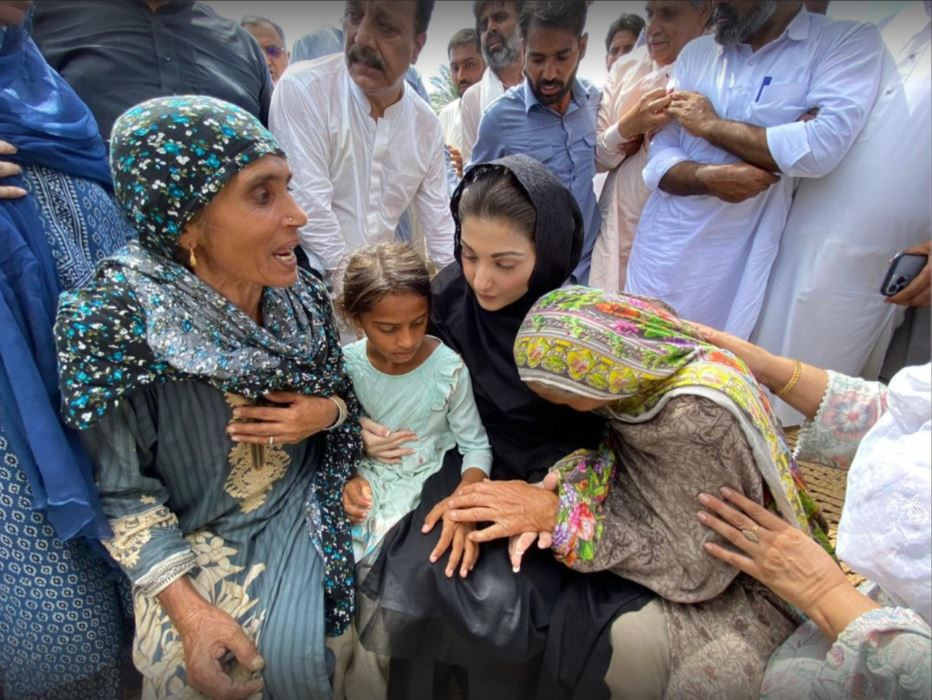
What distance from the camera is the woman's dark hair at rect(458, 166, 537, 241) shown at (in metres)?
1.37

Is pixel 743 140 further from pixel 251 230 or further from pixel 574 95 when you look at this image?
pixel 251 230

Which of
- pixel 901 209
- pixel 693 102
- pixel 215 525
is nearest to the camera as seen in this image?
pixel 215 525

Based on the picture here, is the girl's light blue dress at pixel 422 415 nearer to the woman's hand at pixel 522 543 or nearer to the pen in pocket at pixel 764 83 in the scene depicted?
the woman's hand at pixel 522 543

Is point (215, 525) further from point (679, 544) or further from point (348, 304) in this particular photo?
point (679, 544)

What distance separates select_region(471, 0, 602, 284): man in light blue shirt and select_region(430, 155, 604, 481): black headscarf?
1017 millimetres

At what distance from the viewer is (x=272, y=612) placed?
1215mm

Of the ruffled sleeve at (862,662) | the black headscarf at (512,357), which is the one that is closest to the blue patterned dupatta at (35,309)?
the black headscarf at (512,357)

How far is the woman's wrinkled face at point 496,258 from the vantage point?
1370 mm

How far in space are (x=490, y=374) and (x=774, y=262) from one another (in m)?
1.55

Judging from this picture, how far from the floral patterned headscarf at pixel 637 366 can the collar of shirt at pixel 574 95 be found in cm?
169

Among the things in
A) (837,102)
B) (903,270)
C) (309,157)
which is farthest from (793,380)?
(309,157)

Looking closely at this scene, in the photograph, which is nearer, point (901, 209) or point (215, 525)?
point (215, 525)

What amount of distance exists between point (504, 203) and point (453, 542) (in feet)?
2.67

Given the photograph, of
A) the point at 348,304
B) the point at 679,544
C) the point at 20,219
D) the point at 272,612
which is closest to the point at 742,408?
the point at 679,544
